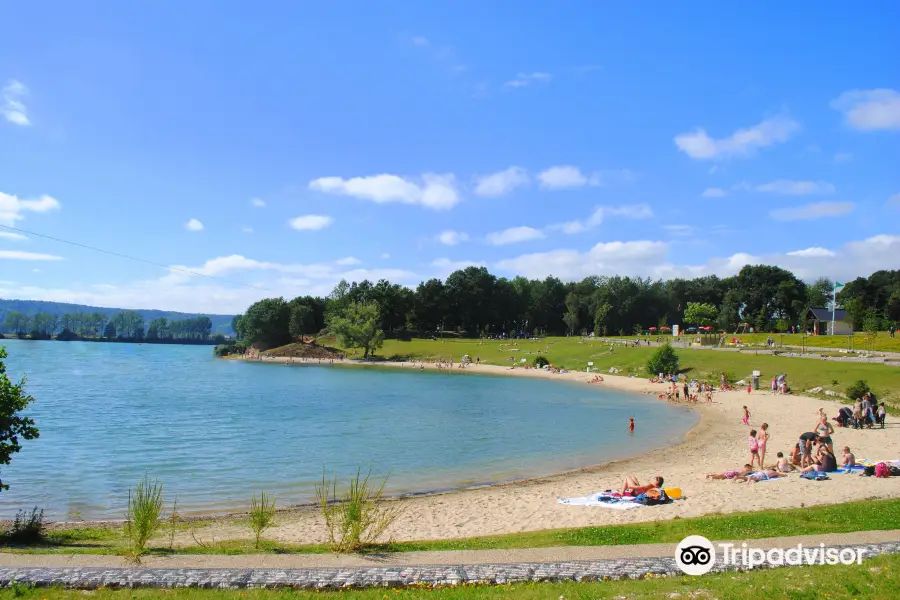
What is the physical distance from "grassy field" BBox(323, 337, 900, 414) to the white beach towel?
1021 inches

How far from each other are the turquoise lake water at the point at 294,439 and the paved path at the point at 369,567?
8.30m

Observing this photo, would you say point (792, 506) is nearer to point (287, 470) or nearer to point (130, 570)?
point (130, 570)

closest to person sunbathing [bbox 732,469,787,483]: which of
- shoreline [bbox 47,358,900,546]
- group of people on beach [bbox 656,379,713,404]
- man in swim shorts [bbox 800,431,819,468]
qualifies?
shoreline [bbox 47,358,900,546]

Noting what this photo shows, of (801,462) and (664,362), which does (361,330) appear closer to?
(664,362)

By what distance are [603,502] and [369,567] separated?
9471 mm

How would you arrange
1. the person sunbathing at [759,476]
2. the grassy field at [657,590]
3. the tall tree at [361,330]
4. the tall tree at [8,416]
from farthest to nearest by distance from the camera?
1. the tall tree at [361,330]
2. the person sunbathing at [759,476]
3. the tall tree at [8,416]
4. the grassy field at [657,590]

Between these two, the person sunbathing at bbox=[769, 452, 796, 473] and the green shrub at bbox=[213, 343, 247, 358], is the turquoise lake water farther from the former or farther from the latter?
the green shrub at bbox=[213, 343, 247, 358]

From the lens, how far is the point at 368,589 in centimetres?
883

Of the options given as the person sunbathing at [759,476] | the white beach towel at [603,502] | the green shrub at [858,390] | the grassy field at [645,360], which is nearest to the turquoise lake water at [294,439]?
the white beach towel at [603,502]

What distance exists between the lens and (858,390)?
35812mm

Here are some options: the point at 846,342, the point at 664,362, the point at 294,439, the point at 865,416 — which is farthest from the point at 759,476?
the point at 846,342

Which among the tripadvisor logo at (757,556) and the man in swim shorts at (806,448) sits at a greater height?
the tripadvisor logo at (757,556)

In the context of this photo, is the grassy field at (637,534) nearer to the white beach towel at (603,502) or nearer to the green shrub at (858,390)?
the white beach towel at (603,502)

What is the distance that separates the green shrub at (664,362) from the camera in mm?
59675
